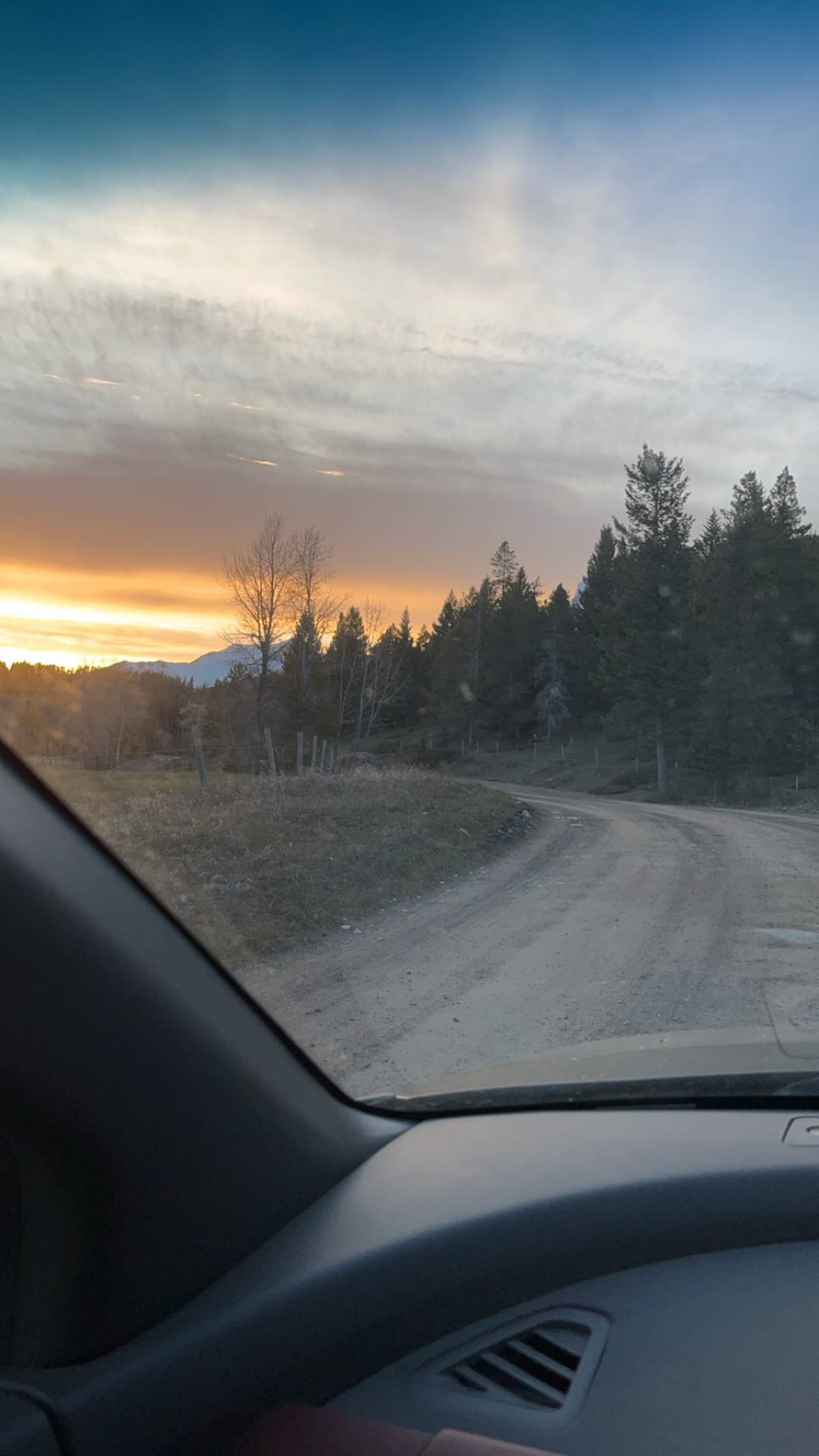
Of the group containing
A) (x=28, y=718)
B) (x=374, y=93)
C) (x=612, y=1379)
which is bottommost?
(x=612, y=1379)

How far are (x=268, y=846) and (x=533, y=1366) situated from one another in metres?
3.71

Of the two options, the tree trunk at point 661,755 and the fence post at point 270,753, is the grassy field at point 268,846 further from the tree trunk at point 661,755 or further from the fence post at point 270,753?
the tree trunk at point 661,755

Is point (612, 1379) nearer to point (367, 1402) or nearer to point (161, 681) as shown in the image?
point (367, 1402)

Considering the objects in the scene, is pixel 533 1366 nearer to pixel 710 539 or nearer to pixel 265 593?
pixel 265 593

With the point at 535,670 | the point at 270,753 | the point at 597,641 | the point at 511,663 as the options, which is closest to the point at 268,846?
the point at 270,753

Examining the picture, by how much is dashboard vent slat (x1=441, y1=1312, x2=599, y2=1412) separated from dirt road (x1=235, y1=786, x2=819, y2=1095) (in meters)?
0.78

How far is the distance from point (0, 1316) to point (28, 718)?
110cm

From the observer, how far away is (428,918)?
674cm

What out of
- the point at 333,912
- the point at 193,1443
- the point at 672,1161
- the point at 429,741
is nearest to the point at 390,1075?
the point at 672,1161

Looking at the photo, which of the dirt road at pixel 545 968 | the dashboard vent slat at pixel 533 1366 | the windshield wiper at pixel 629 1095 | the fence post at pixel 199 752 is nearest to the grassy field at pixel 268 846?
the fence post at pixel 199 752

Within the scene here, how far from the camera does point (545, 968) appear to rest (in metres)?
5.45

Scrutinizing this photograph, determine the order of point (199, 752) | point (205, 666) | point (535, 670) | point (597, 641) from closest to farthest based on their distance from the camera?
point (205, 666), point (199, 752), point (535, 670), point (597, 641)

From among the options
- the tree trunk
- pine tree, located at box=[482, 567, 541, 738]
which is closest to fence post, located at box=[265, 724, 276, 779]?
pine tree, located at box=[482, 567, 541, 738]

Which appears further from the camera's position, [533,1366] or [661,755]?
[661,755]
